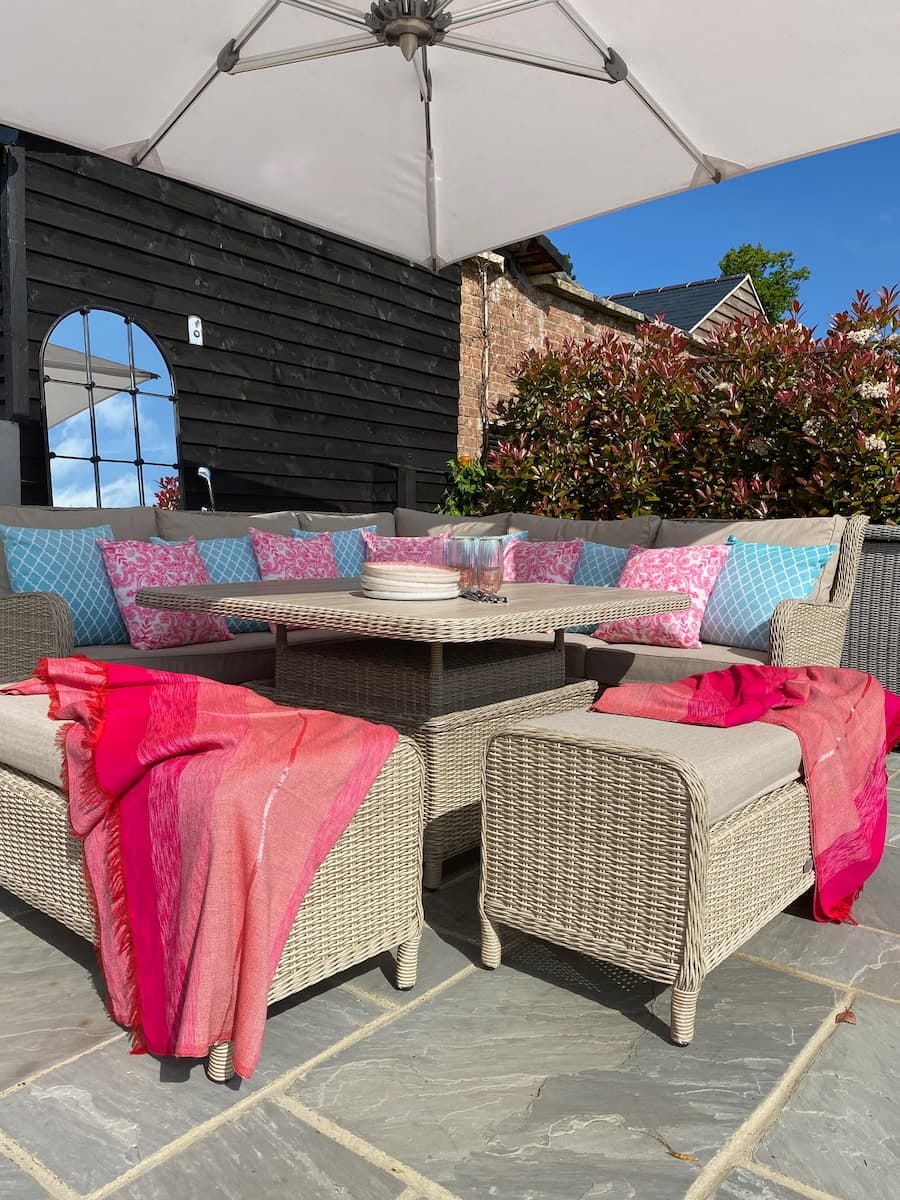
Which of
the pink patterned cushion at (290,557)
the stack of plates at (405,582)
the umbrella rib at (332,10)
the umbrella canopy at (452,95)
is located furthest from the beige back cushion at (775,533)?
the umbrella rib at (332,10)

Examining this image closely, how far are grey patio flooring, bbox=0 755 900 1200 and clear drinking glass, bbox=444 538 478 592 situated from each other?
38.5 inches

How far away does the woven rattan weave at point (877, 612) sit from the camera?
3.64 meters

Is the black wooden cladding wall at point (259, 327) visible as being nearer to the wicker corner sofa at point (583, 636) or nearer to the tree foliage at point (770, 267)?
the wicker corner sofa at point (583, 636)

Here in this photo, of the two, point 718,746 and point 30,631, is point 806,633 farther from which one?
point 30,631

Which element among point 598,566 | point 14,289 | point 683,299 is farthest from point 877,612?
point 683,299

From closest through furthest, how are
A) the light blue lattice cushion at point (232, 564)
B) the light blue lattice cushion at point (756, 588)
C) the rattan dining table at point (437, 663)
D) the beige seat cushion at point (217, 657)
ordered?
the rattan dining table at point (437, 663) → the beige seat cushion at point (217, 657) → the light blue lattice cushion at point (756, 588) → the light blue lattice cushion at point (232, 564)

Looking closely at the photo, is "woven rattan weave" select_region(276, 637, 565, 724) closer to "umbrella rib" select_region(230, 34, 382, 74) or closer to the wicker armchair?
the wicker armchair

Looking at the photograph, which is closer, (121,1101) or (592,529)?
(121,1101)

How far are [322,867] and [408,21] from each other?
208cm

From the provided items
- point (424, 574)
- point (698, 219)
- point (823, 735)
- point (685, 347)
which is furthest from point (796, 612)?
point (698, 219)

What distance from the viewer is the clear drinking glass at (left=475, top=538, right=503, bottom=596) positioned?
2424mm

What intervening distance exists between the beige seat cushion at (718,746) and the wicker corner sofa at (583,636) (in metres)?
1.24

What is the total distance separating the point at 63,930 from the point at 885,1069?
1686mm

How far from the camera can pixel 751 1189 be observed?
1218 millimetres
